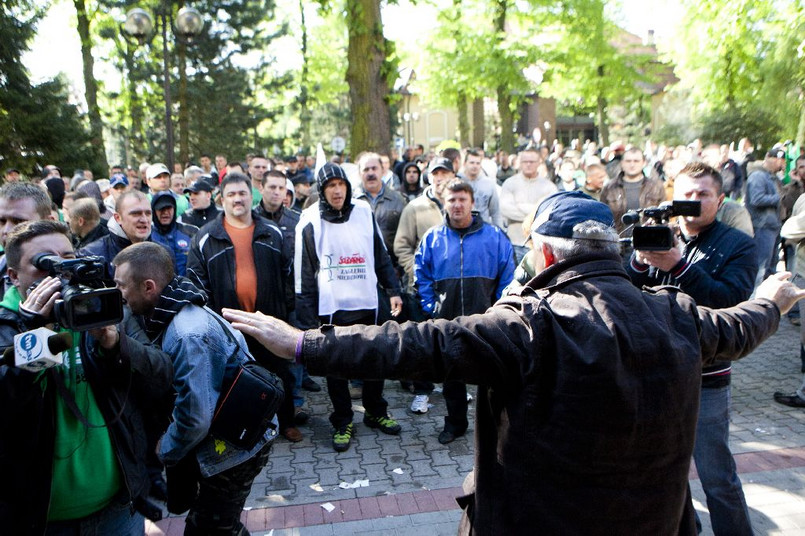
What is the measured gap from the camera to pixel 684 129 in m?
31.4

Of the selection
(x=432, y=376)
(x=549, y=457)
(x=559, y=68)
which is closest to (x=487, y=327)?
(x=432, y=376)

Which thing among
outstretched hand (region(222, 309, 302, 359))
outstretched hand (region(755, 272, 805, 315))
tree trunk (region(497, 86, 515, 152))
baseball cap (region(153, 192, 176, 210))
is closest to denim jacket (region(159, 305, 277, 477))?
outstretched hand (region(222, 309, 302, 359))

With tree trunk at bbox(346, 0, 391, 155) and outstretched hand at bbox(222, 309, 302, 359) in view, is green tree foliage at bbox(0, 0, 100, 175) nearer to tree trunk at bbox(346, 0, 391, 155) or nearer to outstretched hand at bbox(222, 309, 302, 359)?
tree trunk at bbox(346, 0, 391, 155)

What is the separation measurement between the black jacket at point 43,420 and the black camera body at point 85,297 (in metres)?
0.30

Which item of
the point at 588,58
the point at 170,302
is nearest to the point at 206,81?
the point at 588,58

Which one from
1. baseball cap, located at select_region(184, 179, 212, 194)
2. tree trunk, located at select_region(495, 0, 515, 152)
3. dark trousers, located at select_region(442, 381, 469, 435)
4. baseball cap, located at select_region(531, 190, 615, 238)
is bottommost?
dark trousers, located at select_region(442, 381, 469, 435)

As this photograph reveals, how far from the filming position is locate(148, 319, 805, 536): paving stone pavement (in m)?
4.04

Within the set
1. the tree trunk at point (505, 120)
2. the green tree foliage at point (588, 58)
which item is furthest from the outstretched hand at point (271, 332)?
the tree trunk at point (505, 120)

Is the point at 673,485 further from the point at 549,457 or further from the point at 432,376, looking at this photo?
the point at 432,376

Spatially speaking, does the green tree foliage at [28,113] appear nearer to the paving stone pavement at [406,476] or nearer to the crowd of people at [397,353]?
the crowd of people at [397,353]

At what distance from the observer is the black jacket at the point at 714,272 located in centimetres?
336

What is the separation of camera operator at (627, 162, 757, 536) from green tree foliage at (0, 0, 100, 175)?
17.5 m

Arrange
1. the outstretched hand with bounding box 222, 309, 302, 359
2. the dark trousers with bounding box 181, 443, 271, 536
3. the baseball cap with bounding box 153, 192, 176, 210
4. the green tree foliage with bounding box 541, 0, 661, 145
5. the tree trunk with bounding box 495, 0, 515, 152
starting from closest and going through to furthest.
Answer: the outstretched hand with bounding box 222, 309, 302, 359 < the dark trousers with bounding box 181, 443, 271, 536 < the baseball cap with bounding box 153, 192, 176, 210 < the green tree foliage with bounding box 541, 0, 661, 145 < the tree trunk with bounding box 495, 0, 515, 152

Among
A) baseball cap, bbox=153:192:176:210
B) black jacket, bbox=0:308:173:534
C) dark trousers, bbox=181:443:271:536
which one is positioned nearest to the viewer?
black jacket, bbox=0:308:173:534
